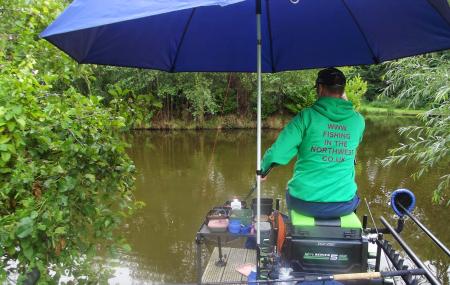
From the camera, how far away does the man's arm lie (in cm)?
210

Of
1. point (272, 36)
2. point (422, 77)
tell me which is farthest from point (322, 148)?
point (422, 77)

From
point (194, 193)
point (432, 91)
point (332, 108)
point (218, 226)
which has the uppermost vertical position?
point (332, 108)

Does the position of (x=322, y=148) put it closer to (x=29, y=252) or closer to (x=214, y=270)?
(x=29, y=252)

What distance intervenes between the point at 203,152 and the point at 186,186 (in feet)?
14.3

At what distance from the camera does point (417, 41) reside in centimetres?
221

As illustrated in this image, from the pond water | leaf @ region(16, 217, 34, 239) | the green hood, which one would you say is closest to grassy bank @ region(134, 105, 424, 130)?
the pond water

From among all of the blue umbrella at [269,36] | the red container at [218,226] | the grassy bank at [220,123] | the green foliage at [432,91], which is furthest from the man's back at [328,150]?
the grassy bank at [220,123]

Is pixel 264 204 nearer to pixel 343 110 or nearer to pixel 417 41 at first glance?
pixel 343 110

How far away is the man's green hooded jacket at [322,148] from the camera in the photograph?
2.13 m

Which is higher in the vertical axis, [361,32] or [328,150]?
[361,32]

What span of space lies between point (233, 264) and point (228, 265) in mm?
48

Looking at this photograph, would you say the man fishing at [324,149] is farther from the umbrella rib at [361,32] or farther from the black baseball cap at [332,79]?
the umbrella rib at [361,32]

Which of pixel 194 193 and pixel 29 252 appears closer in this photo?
pixel 29 252

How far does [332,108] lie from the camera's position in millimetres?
2146
